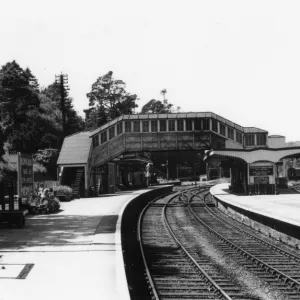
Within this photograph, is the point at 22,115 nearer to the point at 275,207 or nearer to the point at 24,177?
the point at 24,177

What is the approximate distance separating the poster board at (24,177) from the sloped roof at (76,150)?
19.7m


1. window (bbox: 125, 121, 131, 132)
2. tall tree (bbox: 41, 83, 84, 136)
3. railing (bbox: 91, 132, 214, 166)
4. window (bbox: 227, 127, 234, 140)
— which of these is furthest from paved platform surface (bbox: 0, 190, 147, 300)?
tall tree (bbox: 41, 83, 84, 136)

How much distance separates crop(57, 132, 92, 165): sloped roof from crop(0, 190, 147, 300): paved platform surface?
74.8ft

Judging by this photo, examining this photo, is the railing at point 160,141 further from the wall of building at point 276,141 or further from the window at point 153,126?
the wall of building at point 276,141

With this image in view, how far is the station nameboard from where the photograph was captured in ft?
114

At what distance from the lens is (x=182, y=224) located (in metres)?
24.2

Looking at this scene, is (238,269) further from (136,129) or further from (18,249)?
(136,129)

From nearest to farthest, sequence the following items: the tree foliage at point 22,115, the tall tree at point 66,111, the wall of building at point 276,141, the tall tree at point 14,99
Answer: the wall of building at point 276,141 < the tree foliage at point 22,115 < the tall tree at point 14,99 < the tall tree at point 66,111

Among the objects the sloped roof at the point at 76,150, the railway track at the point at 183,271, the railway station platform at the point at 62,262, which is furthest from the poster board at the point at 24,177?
the sloped roof at the point at 76,150

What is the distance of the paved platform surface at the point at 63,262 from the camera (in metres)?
8.29

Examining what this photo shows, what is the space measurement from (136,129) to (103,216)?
20.7 m

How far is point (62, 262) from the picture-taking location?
1096 cm

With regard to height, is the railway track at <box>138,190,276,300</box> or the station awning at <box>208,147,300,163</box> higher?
the station awning at <box>208,147,300,163</box>

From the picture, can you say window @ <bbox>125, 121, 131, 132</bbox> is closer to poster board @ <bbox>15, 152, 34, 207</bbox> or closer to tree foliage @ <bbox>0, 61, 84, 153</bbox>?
tree foliage @ <bbox>0, 61, 84, 153</bbox>
